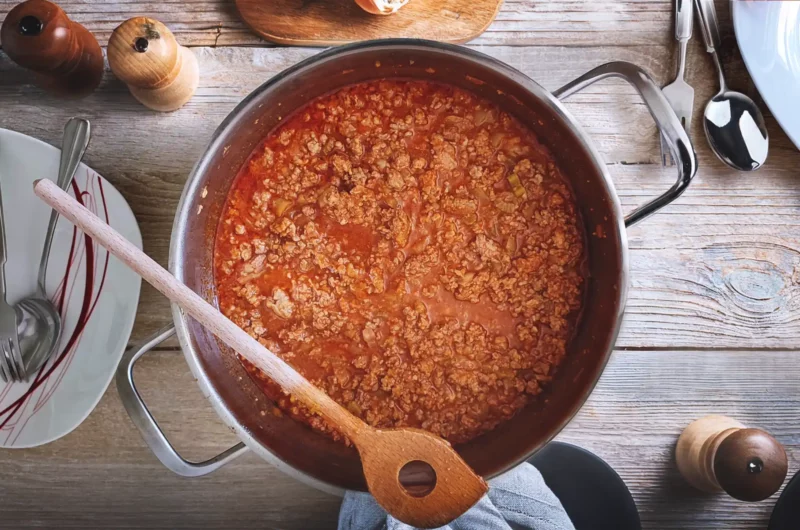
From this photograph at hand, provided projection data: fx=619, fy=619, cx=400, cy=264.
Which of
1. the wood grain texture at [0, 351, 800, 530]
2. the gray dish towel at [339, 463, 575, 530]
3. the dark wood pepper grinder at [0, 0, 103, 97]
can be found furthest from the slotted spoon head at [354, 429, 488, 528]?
the dark wood pepper grinder at [0, 0, 103, 97]

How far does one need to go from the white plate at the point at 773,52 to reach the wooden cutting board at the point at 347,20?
0.52 m

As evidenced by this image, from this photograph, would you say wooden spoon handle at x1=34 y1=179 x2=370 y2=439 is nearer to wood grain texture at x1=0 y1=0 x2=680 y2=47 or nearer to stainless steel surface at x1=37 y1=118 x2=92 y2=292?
stainless steel surface at x1=37 y1=118 x2=92 y2=292

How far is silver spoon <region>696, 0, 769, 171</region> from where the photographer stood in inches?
52.7

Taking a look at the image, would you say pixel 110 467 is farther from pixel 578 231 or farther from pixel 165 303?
pixel 578 231

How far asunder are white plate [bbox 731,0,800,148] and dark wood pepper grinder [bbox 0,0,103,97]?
136 centimetres

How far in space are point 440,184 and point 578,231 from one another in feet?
1.03

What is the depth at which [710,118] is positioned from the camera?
4.43 ft

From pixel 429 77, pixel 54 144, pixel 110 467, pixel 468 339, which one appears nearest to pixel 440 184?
pixel 429 77

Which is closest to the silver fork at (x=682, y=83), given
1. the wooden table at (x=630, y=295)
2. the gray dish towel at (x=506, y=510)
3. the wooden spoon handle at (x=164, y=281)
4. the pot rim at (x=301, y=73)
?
the wooden table at (x=630, y=295)

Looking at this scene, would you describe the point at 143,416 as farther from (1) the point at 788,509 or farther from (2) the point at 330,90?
(1) the point at 788,509

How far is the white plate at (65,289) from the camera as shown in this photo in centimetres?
129

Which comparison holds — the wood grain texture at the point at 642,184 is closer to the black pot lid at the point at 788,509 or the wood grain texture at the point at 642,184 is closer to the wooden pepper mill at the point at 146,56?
the wooden pepper mill at the point at 146,56

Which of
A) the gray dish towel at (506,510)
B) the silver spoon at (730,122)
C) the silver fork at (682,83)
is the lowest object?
the gray dish towel at (506,510)

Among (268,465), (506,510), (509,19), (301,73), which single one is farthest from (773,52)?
(268,465)
